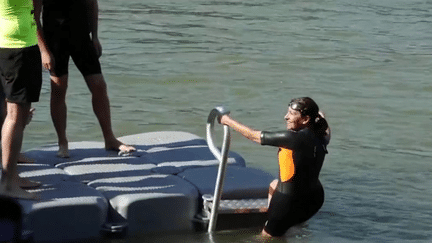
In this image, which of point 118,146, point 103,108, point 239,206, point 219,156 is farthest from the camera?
point 118,146

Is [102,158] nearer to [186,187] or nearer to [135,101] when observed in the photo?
[186,187]

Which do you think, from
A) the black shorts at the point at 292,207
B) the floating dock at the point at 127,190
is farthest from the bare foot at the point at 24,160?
the black shorts at the point at 292,207

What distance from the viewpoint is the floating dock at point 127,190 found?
412cm

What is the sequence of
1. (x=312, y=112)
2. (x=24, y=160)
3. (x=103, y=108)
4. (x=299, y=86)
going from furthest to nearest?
(x=299, y=86), (x=103, y=108), (x=24, y=160), (x=312, y=112)

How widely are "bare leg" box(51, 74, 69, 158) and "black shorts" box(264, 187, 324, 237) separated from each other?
162 centimetres

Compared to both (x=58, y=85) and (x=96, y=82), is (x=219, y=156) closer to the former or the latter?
(x=96, y=82)

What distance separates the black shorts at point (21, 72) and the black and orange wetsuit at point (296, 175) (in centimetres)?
124

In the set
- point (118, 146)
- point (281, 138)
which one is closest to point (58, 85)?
point (118, 146)

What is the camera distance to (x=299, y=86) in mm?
10164

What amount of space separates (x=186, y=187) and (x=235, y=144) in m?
2.69

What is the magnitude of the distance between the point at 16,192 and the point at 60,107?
105 centimetres

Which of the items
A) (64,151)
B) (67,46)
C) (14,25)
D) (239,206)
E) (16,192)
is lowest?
(239,206)

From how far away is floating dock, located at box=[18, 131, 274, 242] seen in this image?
4117mm

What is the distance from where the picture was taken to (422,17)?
16375mm
